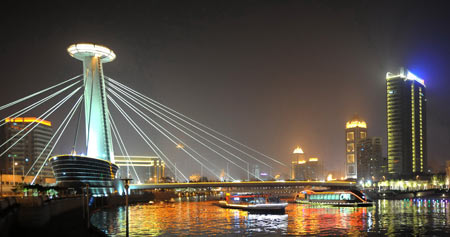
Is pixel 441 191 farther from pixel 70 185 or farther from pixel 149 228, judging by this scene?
pixel 149 228

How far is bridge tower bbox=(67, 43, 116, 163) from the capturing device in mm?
80375

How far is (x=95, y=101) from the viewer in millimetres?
80812

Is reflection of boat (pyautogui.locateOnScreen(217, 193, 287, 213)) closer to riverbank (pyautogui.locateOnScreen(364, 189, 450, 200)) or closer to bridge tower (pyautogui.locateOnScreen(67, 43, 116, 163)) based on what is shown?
bridge tower (pyautogui.locateOnScreen(67, 43, 116, 163))

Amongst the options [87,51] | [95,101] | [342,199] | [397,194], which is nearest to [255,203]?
[342,199]

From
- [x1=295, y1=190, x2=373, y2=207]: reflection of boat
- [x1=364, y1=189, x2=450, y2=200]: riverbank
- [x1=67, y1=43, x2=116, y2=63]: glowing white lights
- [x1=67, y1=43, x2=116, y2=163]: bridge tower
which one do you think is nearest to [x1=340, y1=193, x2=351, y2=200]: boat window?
[x1=295, y1=190, x2=373, y2=207]: reflection of boat

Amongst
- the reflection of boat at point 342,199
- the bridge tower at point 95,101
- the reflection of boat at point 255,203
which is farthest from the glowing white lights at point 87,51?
the reflection of boat at point 342,199

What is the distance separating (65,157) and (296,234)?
184 ft

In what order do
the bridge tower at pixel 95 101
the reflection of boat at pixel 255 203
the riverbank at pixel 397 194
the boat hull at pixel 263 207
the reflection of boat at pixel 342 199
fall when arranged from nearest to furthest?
the boat hull at pixel 263 207 < the reflection of boat at pixel 255 203 < the bridge tower at pixel 95 101 < the reflection of boat at pixel 342 199 < the riverbank at pixel 397 194

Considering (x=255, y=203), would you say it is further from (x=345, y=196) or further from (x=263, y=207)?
(x=345, y=196)

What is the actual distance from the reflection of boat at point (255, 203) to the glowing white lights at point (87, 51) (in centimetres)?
3593

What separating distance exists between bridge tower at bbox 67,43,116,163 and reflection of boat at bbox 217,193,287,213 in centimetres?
2494

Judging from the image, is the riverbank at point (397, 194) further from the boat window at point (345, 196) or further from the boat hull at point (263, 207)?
the boat hull at point (263, 207)

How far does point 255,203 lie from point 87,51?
4128cm

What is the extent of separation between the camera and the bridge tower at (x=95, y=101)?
80375mm
